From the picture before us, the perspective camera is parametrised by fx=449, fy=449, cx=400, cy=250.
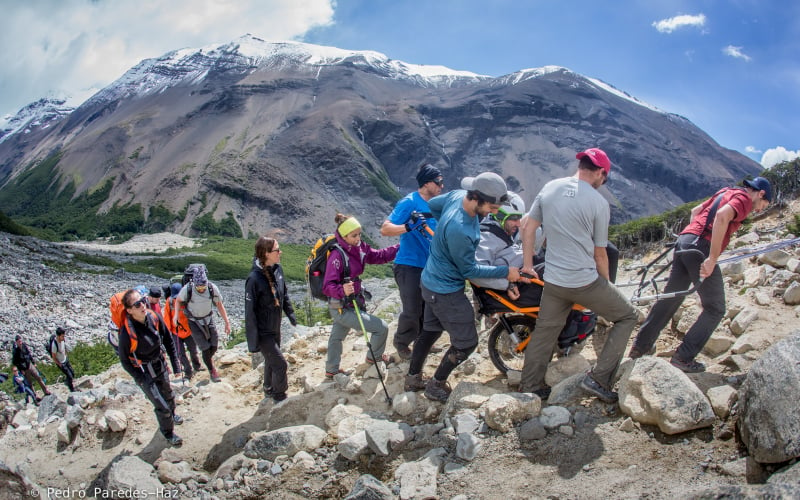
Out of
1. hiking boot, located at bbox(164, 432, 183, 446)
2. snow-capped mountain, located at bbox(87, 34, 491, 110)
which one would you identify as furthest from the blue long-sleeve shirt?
snow-capped mountain, located at bbox(87, 34, 491, 110)

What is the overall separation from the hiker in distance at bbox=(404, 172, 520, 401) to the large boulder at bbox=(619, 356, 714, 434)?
4.16 ft

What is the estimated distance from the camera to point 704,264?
13.7ft

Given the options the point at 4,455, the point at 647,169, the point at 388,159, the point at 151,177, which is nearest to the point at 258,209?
the point at 151,177

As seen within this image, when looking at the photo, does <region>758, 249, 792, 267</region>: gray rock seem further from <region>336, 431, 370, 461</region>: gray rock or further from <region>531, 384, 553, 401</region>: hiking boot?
<region>336, 431, 370, 461</region>: gray rock

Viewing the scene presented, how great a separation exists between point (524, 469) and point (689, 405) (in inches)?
51.3

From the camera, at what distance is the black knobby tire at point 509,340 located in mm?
4855

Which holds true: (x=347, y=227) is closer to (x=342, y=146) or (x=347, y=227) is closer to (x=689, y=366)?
(x=689, y=366)

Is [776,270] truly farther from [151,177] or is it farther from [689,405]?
[151,177]

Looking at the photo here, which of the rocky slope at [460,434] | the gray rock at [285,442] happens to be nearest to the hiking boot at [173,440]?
the rocky slope at [460,434]

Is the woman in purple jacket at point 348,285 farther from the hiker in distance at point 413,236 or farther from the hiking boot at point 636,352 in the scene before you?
the hiking boot at point 636,352

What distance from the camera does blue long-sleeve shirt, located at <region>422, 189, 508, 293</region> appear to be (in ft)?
13.0

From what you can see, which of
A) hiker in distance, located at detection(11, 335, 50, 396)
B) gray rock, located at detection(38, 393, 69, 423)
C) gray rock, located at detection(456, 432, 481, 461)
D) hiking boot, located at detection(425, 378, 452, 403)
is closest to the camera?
gray rock, located at detection(456, 432, 481, 461)

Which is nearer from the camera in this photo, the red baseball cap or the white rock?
the red baseball cap

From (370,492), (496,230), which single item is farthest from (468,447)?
(496,230)
